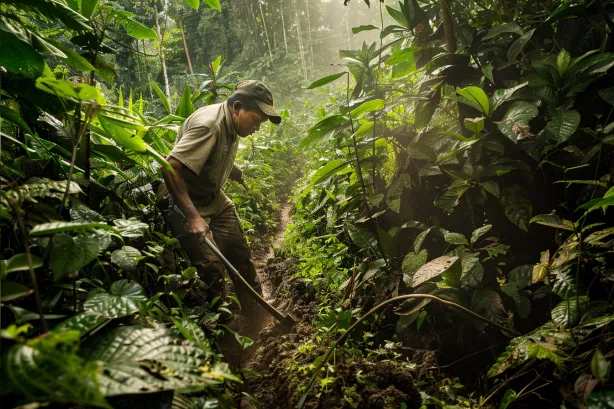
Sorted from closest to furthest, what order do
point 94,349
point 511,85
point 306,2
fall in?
point 94,349 → point 511,85 → point 306,2

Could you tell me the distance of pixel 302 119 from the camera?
46.6ft

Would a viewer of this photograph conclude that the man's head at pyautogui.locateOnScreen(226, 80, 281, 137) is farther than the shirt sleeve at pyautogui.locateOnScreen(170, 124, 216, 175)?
Yes

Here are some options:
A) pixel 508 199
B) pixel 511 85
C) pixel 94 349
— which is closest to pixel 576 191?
pixel 508 199

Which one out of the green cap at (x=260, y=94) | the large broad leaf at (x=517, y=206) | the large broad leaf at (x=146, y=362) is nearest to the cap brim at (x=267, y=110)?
the green cap at (x=260, y=94)

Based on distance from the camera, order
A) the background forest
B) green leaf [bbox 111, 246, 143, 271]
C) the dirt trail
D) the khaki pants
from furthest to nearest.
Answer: the khaki pants, the dirt trail, green leaf [bbox 111, 246, 143, 271], the background forest

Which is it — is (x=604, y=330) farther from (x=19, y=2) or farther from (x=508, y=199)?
(x=19, y=2)

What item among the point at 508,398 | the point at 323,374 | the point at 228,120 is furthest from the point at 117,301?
the point at 228,120

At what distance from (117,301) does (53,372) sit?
522 mm

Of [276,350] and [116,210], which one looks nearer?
[116,210]

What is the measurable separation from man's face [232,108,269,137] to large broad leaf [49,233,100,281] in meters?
2.34

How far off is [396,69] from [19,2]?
80.4 inches

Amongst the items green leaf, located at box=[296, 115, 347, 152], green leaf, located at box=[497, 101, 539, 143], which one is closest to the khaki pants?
green leaf, located at box=[296, 115, 347, 152]

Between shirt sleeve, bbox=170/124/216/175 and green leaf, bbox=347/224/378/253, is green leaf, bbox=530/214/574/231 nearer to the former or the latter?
green leaf, bbox=347/224/378/253

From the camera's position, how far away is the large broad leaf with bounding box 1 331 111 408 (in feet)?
2.18
